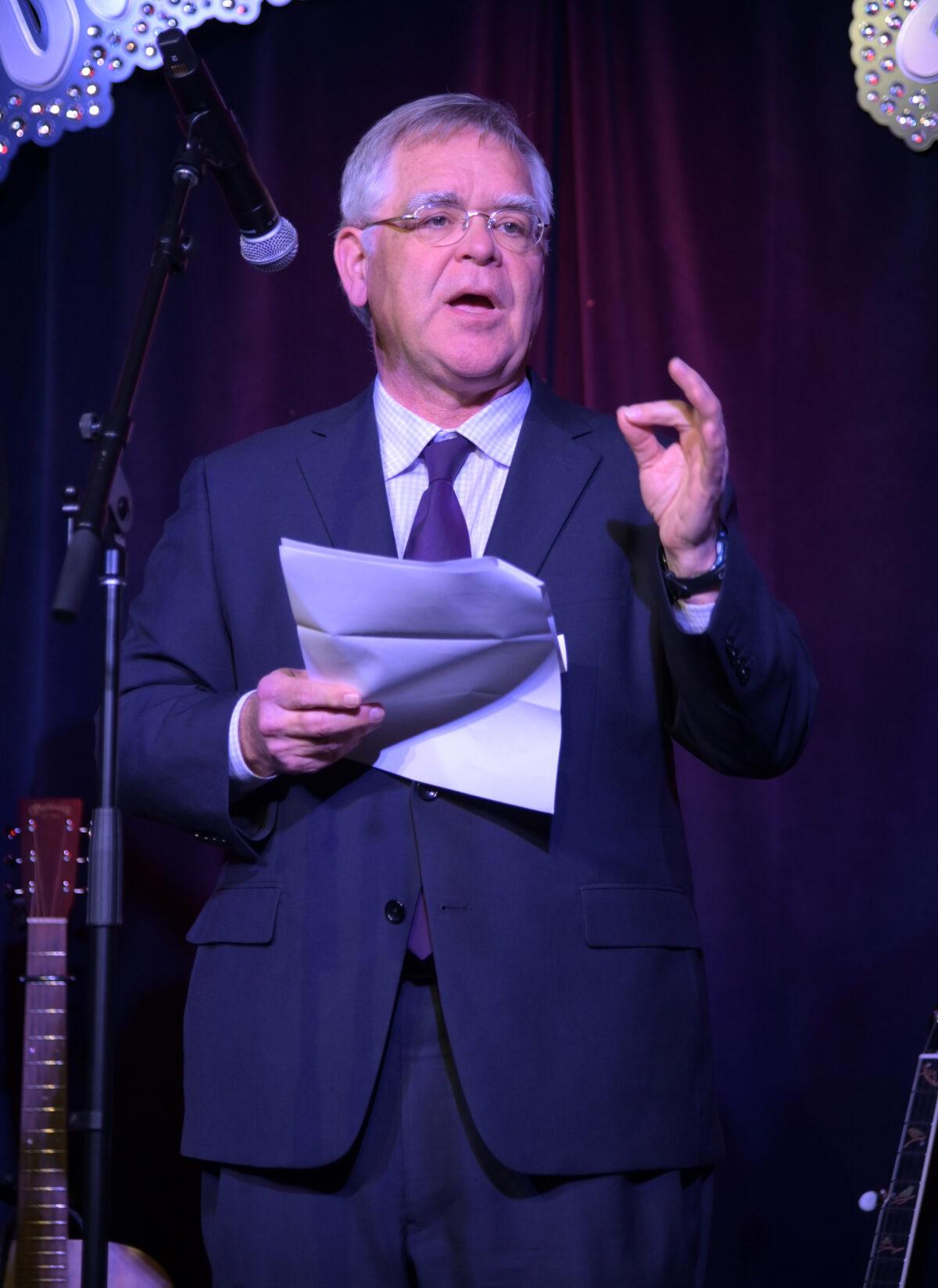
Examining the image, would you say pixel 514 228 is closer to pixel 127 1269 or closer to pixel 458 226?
pixel 458 226

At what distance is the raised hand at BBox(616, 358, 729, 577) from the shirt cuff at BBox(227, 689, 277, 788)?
1.63ft

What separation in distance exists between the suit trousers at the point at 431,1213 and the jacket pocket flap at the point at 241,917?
0.58 ft

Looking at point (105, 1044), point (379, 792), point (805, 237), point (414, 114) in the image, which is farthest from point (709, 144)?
point (105, 1044)

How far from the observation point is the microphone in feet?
5.32

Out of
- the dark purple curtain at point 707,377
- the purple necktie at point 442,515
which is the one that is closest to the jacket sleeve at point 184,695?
the purple necktie at point 442,515

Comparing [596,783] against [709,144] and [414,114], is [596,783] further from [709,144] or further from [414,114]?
[709,144]

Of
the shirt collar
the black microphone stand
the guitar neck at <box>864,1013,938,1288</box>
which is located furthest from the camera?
the guitar neck at <box>864,1013,938,1288</box>

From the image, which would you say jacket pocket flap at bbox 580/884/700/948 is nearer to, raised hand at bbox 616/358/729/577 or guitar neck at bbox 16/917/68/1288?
raised hand at bbox 616/358/729/577

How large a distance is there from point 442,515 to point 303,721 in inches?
16.2

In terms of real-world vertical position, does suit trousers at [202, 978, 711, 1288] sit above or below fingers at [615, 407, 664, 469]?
below

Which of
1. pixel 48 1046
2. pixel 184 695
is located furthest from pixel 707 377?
pixel 48 1046

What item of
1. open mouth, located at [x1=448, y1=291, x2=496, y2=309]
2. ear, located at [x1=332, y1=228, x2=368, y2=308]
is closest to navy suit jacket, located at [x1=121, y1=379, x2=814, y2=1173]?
open mouth, located at [x1=448, y1=291, x2=496, y2=309]

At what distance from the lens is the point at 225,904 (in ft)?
5.59

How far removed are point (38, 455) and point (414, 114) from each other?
1.34 m
